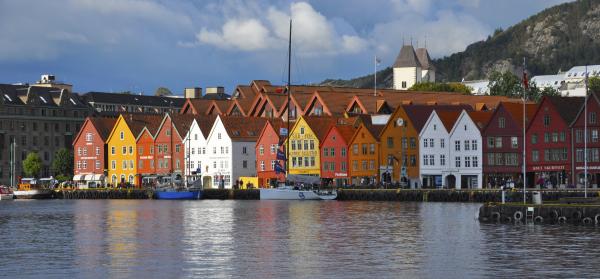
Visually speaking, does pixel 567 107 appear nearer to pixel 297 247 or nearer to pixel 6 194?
pixel 297 247

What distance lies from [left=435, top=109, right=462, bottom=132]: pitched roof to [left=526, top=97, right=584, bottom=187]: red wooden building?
9935 millimetres

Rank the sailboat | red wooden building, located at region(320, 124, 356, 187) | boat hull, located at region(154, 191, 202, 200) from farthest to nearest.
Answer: red wooden building, located at region(320, 124, 356, 187), boat hull, located at region(154, 191, 202, 200), the sailboat

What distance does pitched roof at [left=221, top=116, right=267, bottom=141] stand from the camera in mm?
155875

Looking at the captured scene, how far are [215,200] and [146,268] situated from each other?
8764cm

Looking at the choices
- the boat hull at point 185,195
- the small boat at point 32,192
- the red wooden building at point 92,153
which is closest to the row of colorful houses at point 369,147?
the red wooden building at point 92,153

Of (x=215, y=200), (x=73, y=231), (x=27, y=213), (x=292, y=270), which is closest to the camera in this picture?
(x=292, y=270)

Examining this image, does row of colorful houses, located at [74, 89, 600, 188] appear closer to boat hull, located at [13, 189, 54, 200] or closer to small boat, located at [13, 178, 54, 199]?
small boat, located at [13, 178, 54, 199]

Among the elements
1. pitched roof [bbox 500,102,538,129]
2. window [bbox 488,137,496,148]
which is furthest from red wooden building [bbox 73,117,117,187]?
pitched roof [bbox 500,102,538,129]

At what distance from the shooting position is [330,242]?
62656 mm

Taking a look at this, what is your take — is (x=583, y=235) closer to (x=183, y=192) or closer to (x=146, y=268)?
(x=146, y=268)

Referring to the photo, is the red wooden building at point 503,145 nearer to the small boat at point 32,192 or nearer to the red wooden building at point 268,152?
the red wooden building at point 268,152

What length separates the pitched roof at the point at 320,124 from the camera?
14825cm

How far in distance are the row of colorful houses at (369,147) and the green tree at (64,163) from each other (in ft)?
53.3

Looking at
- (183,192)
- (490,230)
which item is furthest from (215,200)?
(490,230)
